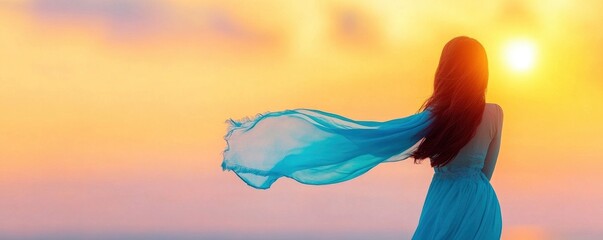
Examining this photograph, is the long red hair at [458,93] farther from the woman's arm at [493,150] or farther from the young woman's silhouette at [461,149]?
the woman's arm at [493,150]

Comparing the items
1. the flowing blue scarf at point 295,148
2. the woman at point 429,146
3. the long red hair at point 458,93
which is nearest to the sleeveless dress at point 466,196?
the woman at point 429,146

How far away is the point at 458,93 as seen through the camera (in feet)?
22.2

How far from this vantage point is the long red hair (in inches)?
266

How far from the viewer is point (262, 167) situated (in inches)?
297

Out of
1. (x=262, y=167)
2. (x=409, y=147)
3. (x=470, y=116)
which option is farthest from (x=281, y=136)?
(x=470, y=116)

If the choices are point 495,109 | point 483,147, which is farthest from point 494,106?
point 483,147

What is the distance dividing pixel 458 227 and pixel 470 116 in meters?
0.75

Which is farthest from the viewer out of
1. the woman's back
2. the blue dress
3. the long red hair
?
the blue dress

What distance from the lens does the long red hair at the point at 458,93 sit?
677 cm

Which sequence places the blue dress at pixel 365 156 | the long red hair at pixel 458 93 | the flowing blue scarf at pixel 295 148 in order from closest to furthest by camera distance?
the long red hair at pixel 458 93
the blue dress at pixel 365 156
the flowing blue scarf at pixel 295 148

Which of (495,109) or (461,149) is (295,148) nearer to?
(461,149)

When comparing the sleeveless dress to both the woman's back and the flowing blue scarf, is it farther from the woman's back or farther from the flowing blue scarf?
the flowing blue scarf

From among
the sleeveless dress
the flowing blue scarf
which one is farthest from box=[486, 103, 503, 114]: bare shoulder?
the flowing blue scarf

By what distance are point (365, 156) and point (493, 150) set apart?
866mm
